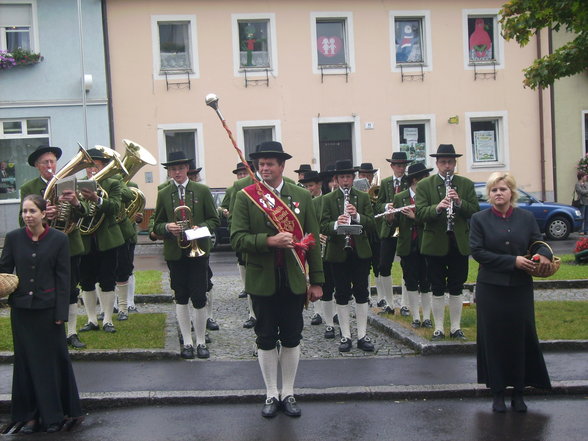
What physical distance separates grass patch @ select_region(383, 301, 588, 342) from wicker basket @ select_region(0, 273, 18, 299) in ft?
15.5

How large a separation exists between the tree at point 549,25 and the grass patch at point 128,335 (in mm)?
6245

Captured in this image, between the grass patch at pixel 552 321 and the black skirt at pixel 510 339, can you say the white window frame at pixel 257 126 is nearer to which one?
the grass patch at pixel 552 321

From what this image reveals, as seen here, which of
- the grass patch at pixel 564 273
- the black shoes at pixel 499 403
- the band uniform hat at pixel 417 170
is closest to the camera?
the black shoes at pixel 499 403

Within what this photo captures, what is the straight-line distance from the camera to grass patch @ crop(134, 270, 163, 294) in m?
13.4

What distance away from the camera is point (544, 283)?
43.2 ft

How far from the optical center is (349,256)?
8.98 m

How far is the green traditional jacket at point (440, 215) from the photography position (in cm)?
881

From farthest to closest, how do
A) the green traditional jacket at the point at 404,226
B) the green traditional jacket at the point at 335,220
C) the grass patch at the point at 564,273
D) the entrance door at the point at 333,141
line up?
1. the entrance door at the point at 333,141
2. the grass patch at the point at 564,273
3. the green traditional jacket at the point at 404,226
4. the green traditional jacket at the point at 335,220

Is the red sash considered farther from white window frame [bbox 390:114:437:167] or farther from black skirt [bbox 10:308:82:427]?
white window frame [bbox 390:114:437:167]

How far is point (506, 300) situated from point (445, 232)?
2207 mm

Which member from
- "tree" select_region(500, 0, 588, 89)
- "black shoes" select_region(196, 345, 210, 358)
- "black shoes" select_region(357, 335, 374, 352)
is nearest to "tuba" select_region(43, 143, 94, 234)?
"black shoes" select_region(196, 345, 210, 358)

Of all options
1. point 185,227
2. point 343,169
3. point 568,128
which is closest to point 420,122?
point 568,128

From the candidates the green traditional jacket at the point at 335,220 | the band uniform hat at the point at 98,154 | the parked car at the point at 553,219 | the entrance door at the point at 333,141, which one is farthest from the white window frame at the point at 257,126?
the green traditional jacket at the point at 335,220

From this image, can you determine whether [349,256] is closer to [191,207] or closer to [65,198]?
[191,207]
